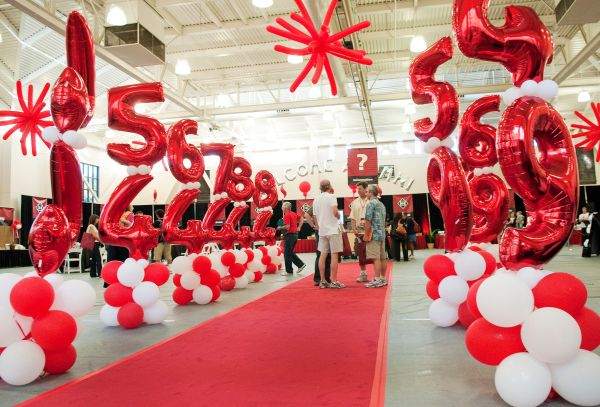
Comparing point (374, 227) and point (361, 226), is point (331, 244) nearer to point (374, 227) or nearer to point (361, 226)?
point (374, 227)

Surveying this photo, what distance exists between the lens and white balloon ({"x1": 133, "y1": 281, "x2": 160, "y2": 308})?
4.05 m

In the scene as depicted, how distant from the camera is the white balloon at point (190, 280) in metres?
5.10

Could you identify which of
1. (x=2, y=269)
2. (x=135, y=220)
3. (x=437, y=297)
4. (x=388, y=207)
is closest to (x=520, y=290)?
(x=437, y=297)

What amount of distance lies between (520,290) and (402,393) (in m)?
0.75

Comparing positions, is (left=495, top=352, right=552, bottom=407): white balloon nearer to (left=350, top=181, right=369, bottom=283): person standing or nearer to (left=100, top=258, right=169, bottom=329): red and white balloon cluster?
(left=100, top=258, right=169, bottom=329): red and white balloon cluster

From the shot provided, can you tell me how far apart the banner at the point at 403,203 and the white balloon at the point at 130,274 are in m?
15.5

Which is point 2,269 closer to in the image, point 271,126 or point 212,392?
point 271,126

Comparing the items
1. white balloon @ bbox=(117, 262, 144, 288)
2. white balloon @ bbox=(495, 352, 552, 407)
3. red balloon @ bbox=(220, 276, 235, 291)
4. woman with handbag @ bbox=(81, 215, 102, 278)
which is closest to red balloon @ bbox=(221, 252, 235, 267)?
red balloon @ bbox=(220, 276, 235, 291)

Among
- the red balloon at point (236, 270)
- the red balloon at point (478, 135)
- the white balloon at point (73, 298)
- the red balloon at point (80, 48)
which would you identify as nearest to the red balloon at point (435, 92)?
the red balloon at point (478, 135)

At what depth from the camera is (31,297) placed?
2.62 metres

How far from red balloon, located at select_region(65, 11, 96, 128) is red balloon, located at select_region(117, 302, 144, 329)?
5.47 ft

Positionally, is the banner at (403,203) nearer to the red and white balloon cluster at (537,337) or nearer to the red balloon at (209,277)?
the red balloon at (209,277)

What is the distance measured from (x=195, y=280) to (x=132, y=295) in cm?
105

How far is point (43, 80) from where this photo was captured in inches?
516
